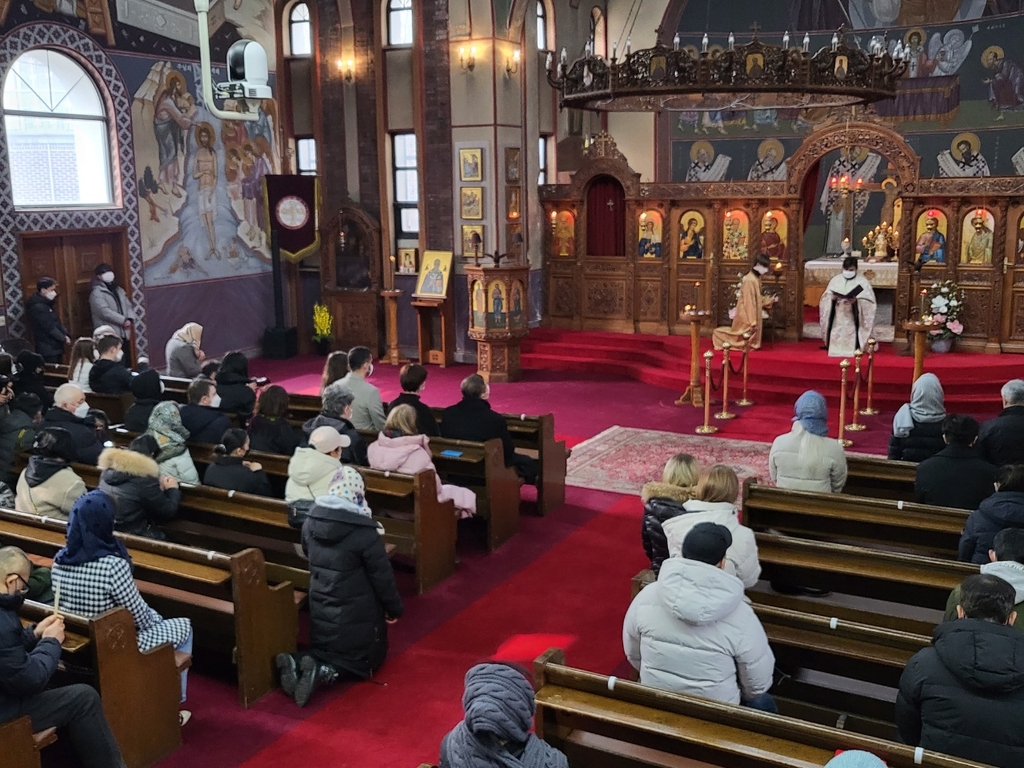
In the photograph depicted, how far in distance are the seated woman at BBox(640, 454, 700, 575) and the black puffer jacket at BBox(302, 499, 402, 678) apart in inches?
60.1

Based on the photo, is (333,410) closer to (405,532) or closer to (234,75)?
(405,532)

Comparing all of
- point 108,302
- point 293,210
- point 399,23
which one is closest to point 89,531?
point 108,302

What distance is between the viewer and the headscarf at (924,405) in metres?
7.49

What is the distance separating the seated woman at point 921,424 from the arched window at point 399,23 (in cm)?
1139

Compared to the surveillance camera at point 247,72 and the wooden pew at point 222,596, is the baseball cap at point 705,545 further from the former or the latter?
the surveillance camera at point 247,72

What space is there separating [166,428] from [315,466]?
133cm

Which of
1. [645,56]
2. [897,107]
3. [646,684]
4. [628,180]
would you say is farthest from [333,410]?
[897,107]

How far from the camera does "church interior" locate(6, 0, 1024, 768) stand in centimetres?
499

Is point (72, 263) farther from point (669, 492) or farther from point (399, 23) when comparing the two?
point (669, 492)

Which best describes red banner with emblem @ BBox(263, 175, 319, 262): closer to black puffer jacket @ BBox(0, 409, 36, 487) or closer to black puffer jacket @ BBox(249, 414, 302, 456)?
black puffer jacket @ BBox(0, 409, 36, 487)

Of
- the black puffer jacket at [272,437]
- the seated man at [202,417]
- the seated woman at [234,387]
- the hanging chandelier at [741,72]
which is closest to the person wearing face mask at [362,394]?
the black puffer jacket at [272,437]

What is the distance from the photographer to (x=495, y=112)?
15.7 m

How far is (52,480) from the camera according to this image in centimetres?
643

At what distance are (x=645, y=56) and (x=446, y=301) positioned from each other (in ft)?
22.7
